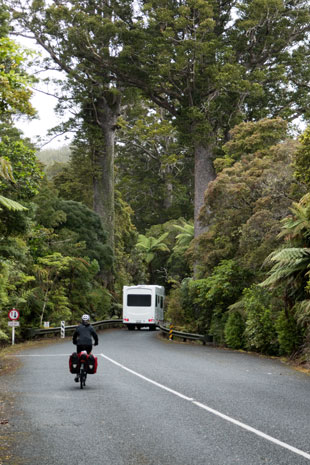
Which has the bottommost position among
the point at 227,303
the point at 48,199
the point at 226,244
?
the point at 227,303

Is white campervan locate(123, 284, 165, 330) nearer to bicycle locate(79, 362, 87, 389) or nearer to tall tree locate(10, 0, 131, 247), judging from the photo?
tall tree locate(10, 0, 131, 247)

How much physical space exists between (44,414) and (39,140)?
1311 inches

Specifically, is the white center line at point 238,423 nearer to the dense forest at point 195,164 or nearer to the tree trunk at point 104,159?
the dense forest at point 195,164

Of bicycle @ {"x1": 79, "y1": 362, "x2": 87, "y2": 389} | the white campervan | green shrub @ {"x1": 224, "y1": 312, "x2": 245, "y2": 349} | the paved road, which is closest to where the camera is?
the paved road

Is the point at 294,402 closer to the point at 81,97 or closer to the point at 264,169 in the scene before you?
the point at 264,169

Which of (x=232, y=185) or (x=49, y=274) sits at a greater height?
(x=232, y=185)

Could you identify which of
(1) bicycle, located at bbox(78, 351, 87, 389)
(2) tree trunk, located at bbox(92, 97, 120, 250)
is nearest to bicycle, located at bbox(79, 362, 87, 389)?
(1) bicycle, located at bbox(78, 351, 87, 389)

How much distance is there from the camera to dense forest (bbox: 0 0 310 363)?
20625mm

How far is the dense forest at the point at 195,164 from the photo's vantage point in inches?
812

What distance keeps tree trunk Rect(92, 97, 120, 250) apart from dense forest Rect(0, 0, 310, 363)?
0.11m

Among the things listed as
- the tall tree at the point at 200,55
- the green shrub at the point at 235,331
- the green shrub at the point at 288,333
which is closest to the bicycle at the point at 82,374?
the green shrub at the point at 288,333

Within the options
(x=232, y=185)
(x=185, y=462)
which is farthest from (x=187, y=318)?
(x=185, y=462)

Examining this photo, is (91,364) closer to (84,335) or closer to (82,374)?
(82,374)

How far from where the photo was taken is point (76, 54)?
116 feet
